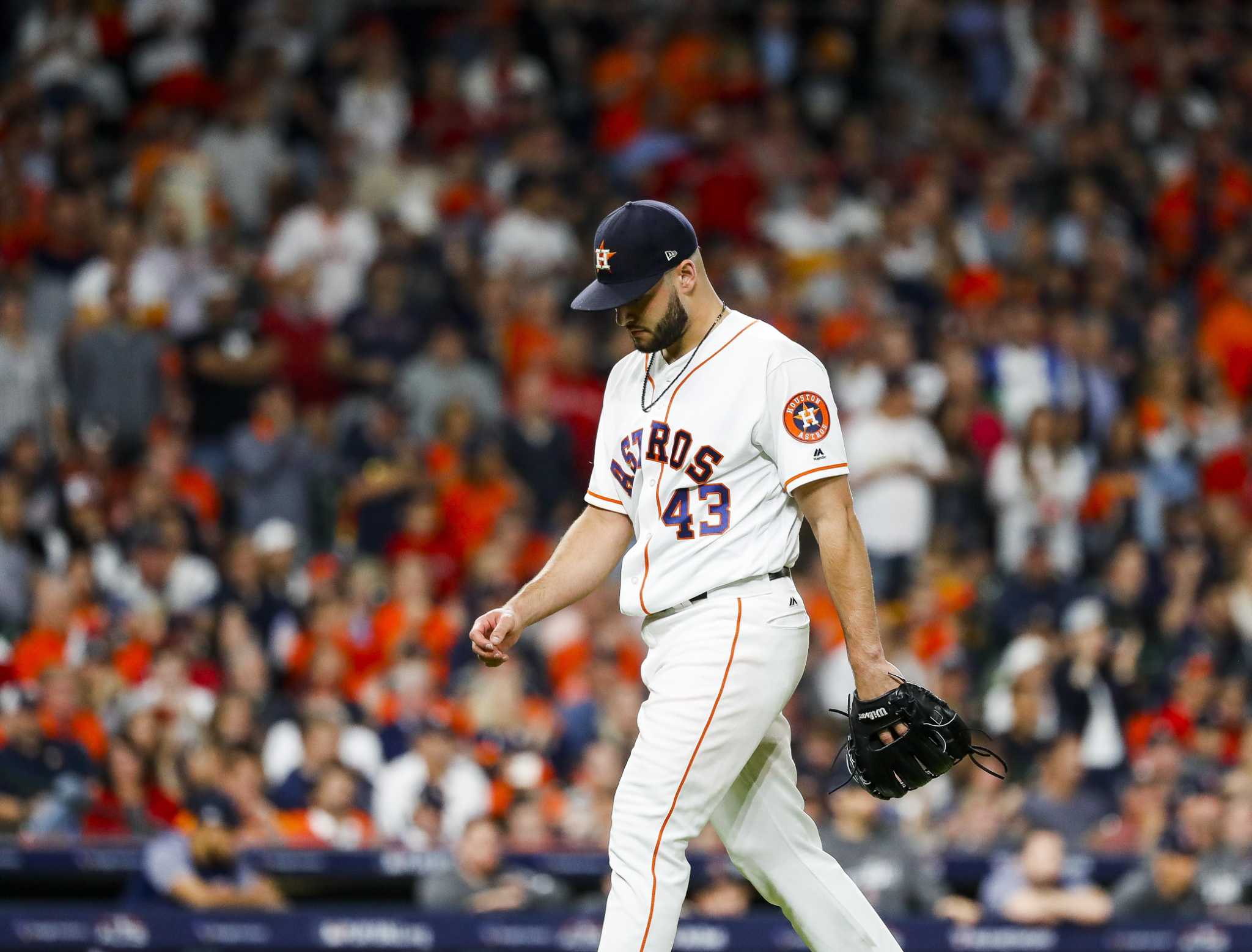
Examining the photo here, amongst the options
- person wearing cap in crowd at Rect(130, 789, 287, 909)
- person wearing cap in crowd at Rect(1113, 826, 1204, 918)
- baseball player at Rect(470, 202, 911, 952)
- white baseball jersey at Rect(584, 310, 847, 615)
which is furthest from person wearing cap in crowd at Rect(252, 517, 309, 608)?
white baseball jersey at Rect(584, 310, 847, 615)

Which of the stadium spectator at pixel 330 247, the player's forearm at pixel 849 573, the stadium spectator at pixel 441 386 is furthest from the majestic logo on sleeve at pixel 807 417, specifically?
the stadium spectator at pixel 330 247

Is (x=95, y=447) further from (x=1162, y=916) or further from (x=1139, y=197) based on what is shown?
(x=1139, y=197)

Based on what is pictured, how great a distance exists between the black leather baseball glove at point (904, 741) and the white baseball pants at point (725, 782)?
0.18 m

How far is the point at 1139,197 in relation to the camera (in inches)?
550

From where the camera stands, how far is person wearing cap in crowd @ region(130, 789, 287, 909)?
798cm

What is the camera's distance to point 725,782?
430 centimetres

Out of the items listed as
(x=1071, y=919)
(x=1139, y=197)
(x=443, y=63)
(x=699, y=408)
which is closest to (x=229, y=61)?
(x=443, y=63)

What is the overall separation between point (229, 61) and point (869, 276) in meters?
4.48

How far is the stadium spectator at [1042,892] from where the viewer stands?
8039 millimetres

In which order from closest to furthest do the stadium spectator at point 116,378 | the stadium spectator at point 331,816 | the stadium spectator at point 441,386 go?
the stadium spectator at point 331,816
the stadium spectator at point 116,378
the stadium spectator at point 441,386

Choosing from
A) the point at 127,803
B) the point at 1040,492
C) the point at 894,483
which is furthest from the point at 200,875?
the point at 1040,492

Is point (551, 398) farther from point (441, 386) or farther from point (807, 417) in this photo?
point (807, 417)

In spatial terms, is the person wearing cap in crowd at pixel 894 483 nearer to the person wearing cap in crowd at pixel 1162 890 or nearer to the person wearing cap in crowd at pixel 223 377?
the person wearing cap in crowd at pixel 1162 890

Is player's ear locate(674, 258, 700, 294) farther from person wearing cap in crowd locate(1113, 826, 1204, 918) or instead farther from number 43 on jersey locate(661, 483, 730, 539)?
person wearing cap in crowd locate(1113, 826, 1204, 918)
